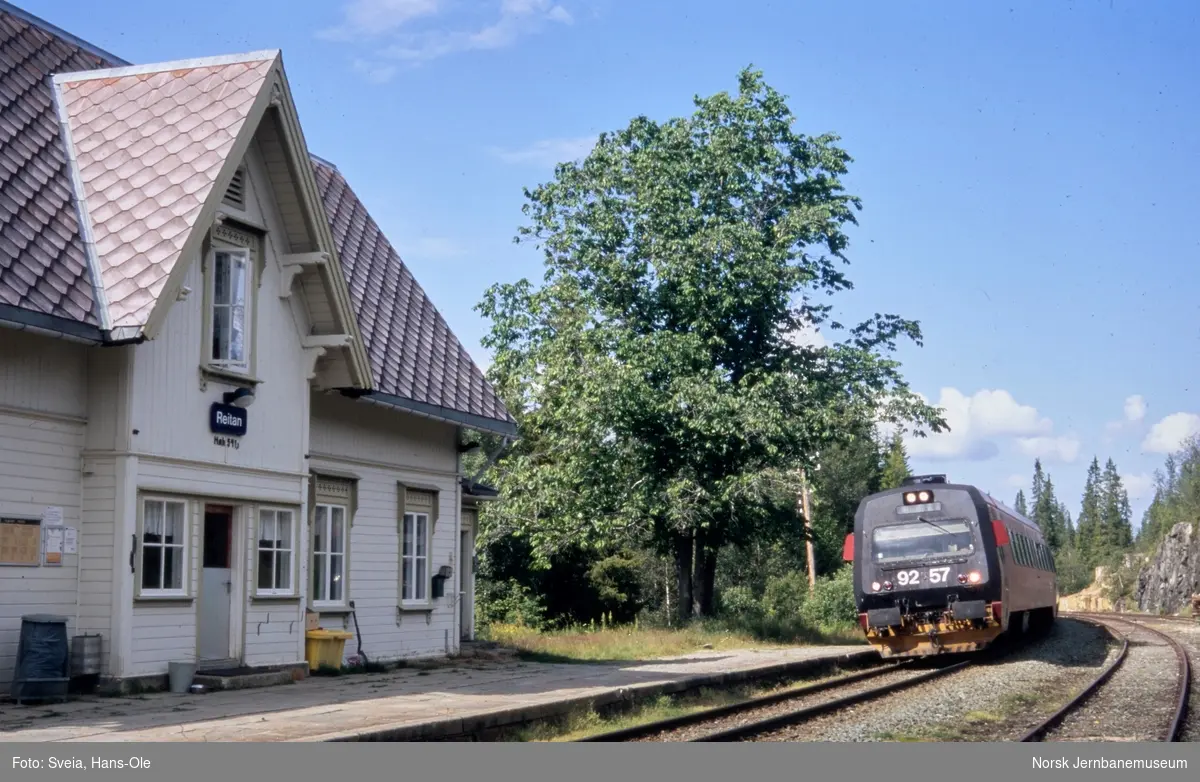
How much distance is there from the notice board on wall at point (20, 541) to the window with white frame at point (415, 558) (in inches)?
289

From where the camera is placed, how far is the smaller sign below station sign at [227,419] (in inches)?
596

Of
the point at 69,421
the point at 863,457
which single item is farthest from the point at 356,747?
the point at 863,457

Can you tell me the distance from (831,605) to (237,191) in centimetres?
2442

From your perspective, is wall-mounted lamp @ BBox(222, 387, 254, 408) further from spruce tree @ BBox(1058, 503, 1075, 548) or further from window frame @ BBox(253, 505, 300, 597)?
spruce tree @ BBox(1058, 503, 1075, 548)

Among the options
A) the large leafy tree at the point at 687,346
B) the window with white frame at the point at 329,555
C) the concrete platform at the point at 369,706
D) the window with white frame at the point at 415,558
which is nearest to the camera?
the concrete platform at the point at 369,706

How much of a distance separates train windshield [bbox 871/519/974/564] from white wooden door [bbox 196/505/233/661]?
1108 cm

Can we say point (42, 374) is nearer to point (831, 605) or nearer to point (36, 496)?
point (36, 496)

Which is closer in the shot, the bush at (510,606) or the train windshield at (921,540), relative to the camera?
the train windshield at (921,540)

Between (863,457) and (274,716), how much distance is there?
61.4 metres

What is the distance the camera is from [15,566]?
12961 millimetres

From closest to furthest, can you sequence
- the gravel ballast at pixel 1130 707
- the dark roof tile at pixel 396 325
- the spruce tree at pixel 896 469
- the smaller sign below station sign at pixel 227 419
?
the gravel ballast at pixel 1130 707 → the smaller sign below station sign at pixel 227 419 → the dark roof tile at pixel 396 325 → the spruce tree at pixel 896 469

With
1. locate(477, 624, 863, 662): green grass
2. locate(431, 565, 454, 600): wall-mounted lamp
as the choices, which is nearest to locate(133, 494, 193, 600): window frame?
locate(431, 565, 454, 600): wall-mounted lamp

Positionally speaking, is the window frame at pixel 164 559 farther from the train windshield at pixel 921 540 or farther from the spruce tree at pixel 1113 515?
the spruce tree at pixel 1113 515

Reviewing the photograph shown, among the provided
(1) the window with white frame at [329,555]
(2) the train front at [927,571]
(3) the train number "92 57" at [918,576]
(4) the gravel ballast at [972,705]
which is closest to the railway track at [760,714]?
(4) the gravel ballast at [972,705]
